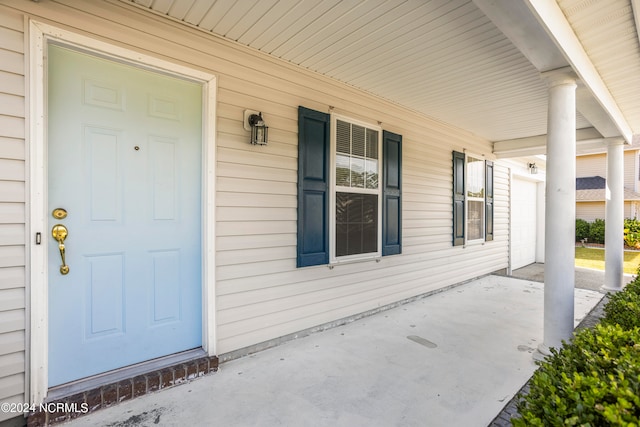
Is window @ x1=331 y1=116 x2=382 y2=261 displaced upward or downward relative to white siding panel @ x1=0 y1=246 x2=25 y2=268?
upward

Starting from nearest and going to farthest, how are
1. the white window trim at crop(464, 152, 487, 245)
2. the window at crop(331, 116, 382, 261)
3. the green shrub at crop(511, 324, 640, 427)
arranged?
1. the green shrub at crop(511, 324, 640, 427)
2. the window at crop(331, 116, 382, 261)
3. the white window trim at crop(464, 152, 487, 245)

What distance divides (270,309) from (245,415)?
1.02 meters

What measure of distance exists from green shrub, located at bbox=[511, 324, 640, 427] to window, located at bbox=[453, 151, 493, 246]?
3.99m

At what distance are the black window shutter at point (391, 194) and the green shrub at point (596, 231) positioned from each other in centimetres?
1268

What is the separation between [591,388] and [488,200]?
5654 mm

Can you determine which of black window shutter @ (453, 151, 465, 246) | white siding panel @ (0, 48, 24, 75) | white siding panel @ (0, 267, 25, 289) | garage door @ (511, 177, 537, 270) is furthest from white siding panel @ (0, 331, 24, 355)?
garage door @ (511, 177, 537, 270)

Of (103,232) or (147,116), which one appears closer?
(103,232)

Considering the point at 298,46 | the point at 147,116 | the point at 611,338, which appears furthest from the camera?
the point at 298,46

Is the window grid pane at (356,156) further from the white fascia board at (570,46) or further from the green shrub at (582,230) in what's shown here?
the green shrub at (582,230)

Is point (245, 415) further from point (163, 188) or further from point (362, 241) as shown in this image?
point (362, 241)

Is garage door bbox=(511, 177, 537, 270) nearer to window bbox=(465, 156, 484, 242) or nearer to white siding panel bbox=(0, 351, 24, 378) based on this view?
window bbox=(465, 156, 484, 242)

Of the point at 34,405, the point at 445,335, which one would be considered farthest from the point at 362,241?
the point at 34,405

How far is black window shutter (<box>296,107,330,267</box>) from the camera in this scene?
314 centimetres

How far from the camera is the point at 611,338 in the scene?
5.16ft
